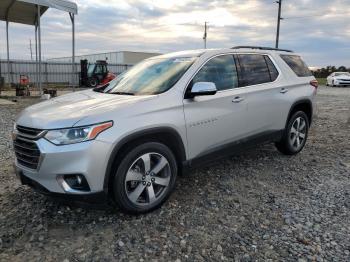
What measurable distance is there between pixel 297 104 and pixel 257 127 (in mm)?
1208

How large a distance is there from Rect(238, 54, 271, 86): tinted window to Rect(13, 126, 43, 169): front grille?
2740mm

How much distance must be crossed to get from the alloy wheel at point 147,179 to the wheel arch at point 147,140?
169mm

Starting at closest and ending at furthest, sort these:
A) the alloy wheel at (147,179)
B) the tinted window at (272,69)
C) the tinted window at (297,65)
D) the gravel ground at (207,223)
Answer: the gravel ground at (207,223)
the alloy wheel at (147,179)
the tinted window at (272,69)
the tinted window at (297,65)

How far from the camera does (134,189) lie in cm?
371

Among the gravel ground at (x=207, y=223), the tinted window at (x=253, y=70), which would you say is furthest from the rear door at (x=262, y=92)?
the gravel ground at (x=207, y=223)

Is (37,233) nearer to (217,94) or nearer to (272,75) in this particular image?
(217,94)

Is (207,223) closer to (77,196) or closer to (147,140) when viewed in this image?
(147,140)

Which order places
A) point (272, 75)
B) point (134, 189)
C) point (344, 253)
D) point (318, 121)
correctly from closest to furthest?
point (344, 253) → point (134, 189) → point (272, 75) → point (318, 121)

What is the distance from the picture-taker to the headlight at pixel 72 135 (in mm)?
3236

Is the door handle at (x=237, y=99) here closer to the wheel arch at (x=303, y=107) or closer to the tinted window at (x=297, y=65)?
the wheel arch at (x=303, y=107)

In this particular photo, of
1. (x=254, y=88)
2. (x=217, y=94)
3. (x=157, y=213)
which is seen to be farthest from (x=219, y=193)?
(x=254, y=88)

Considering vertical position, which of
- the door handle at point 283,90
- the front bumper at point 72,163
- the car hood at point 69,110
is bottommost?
the front bumper at point 72,163

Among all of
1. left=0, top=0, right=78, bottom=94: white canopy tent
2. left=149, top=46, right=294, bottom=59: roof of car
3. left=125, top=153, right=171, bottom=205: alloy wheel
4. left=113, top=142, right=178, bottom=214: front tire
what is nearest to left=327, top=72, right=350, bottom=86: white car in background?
left=0, top=0, right=78, bottom=94: white canopy tent

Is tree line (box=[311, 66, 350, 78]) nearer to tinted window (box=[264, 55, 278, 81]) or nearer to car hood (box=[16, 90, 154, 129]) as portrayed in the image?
tinted window (box=[264, 55, 278, 81])
